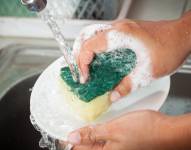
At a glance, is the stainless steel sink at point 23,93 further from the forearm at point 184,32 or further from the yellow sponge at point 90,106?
the yellow sponge at point 90,106

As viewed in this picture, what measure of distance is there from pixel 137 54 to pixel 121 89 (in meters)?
0.07

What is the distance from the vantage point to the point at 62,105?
771 mm

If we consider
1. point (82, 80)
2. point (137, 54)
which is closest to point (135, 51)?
point (137, 54)

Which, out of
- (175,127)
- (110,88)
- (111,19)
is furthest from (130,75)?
(111,19)

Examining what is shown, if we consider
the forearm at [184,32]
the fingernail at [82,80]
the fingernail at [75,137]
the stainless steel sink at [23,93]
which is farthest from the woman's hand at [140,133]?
the stainless steel sink at [23,93]

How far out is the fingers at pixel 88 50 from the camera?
742mm

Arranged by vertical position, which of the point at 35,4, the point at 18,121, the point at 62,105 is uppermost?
the point at 35,4

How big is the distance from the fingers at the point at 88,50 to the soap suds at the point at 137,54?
14 millimetres

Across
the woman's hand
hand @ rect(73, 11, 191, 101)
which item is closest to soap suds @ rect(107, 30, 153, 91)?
hand @ rect(73, 11, 191, 101)

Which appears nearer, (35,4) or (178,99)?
(35,4)

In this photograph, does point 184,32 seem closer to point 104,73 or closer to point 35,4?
point 104,73

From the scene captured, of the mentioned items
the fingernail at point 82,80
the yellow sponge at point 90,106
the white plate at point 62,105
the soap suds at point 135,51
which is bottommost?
the white plate at point 62,105

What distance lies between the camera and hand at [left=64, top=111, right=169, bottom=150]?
0.65 m

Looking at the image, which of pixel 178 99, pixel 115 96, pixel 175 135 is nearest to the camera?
pixel 175 135
